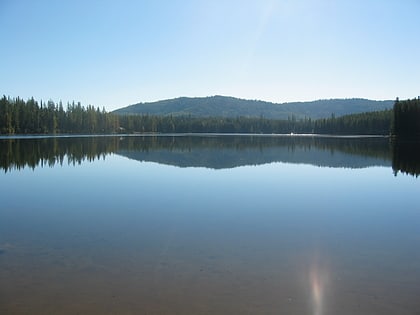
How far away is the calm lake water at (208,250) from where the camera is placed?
7539mm

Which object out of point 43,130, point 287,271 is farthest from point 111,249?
point 43,130

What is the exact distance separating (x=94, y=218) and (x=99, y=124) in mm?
166603

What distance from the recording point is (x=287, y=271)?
29.7ft

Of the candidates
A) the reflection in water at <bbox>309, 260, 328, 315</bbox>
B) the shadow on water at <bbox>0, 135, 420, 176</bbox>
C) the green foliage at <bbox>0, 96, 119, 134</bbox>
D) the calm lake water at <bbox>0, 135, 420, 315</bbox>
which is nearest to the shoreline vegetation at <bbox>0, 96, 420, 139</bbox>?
the green foliage at <bbox>0, 96, 119, 134</bbox>

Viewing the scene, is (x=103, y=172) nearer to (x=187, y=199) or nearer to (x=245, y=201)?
(x=187, y=199)

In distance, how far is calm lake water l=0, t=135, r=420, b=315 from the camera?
24.7 feet

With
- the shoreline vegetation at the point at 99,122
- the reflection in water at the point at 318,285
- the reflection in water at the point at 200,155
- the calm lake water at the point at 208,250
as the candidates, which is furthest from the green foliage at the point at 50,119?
the reflection in water at the point at 318,285

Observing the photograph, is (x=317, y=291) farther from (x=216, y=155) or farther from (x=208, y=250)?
(x=216, y=155)

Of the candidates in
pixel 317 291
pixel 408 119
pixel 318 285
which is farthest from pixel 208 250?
pixel 408 119

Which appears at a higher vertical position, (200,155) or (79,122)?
(79,122)

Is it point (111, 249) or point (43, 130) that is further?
point (43, 130)

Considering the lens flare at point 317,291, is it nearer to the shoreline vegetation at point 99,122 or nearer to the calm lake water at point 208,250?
the calm lake water at point 208,250

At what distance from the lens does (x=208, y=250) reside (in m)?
10.5

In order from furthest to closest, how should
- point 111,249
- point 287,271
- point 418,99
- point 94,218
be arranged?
1. point 418,99
2. point 94,218
3. point 111,249
4. point 287,271
